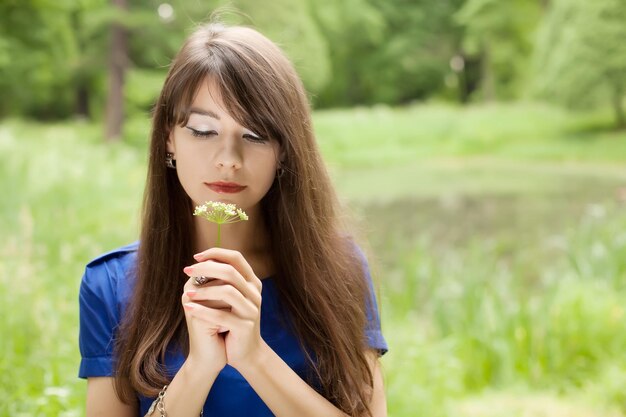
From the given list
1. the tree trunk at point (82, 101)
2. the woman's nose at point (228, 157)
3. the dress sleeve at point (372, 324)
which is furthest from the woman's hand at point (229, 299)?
the tree trunk at point (82, 101)

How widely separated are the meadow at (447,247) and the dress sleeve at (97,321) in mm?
200

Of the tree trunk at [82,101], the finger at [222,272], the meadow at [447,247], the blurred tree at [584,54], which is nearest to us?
the finger at [222,272]

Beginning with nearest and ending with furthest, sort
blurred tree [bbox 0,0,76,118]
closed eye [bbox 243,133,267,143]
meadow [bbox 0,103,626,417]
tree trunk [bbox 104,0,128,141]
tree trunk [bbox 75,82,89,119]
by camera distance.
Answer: closed eye [bbox 243,133,267,143] → meadow [bbox 0,103,626,417] → blurred tree [bbox 0,0,76,118] → tree trunk [bbox 104,0,128,141] → tree trunk [bbox 75,82,89,119]

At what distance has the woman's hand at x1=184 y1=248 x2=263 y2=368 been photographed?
604 mm

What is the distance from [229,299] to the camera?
1.99 feet

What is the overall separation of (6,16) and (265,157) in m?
3.31

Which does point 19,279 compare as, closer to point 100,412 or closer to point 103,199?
point 100,412

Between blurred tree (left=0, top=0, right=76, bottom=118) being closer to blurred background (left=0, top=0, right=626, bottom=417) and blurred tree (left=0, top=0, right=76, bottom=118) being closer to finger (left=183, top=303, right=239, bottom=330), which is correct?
blurred background (left=0, top=0, right=626, bottom=417)

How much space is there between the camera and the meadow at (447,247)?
5.21ft

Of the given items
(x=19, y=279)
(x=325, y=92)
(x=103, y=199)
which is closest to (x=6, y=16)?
(x=103, y=199)

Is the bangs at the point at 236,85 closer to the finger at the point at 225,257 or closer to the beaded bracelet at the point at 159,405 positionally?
the finger at the point at 225,257

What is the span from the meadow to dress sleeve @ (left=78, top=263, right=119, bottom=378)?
200 millimetres

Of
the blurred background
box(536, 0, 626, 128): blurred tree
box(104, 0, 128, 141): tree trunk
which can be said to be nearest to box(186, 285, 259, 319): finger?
the blurred background

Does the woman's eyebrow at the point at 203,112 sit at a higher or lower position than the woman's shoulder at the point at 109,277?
higher
